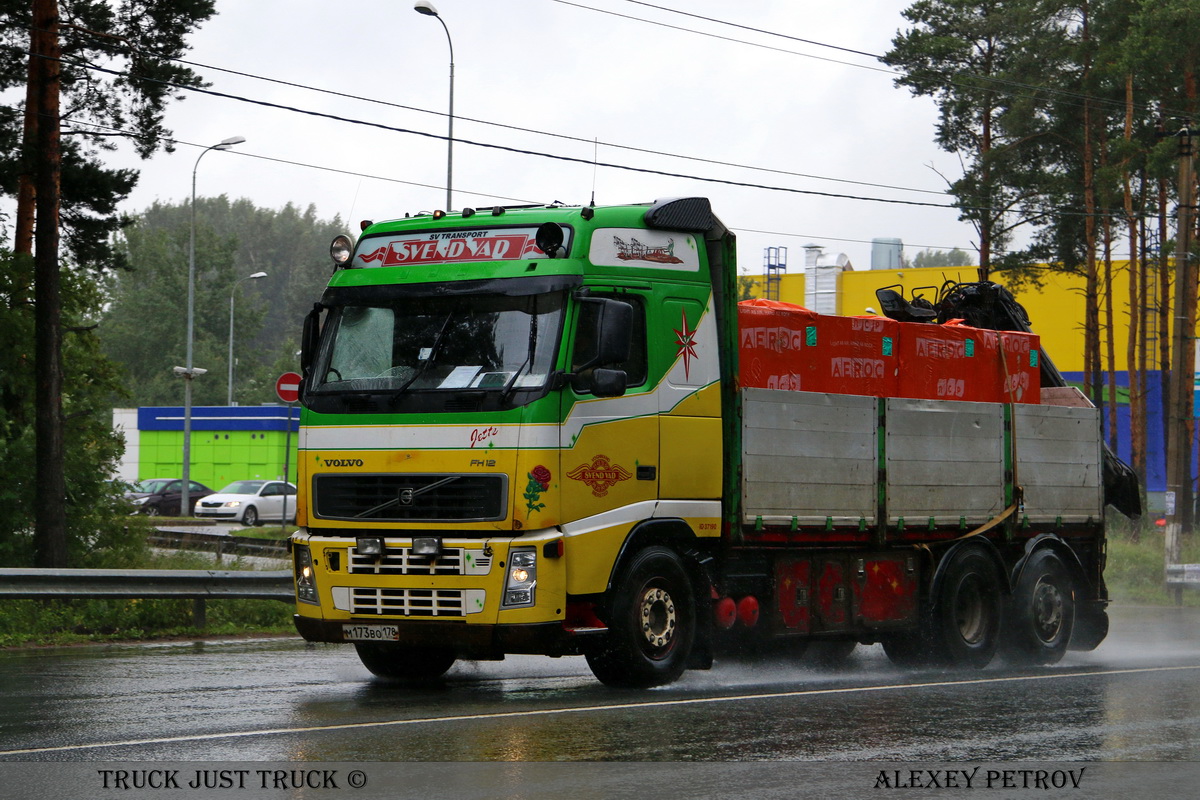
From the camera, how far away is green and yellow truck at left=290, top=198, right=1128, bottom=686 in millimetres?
10203

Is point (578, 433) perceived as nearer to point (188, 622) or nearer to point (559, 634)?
point (559, 634)

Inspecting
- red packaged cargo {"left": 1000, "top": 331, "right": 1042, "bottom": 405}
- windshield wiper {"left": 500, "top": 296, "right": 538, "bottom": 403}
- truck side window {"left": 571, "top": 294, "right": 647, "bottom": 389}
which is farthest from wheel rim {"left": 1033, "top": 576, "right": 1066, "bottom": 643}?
windshield wiper {"left": 500, "top": 296, "right": 538, "bottom": 403}

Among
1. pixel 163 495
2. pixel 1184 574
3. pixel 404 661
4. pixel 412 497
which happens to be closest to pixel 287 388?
pixel 404 661

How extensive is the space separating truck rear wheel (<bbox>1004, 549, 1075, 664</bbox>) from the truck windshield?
6.23 m

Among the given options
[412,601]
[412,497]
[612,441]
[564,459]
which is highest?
[612,441]

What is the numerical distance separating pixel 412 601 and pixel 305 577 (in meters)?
Result: 1.02

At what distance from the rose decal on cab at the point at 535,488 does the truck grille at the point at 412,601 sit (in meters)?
0.71

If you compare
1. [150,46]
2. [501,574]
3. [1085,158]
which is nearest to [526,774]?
[501,574]

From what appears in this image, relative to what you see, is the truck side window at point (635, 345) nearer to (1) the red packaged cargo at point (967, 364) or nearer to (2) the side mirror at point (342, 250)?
(2) the side mirror at point (342, 250)

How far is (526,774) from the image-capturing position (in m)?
7.29

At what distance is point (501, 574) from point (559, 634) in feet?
1.94

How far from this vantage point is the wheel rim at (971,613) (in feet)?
45.0

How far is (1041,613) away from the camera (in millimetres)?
14320

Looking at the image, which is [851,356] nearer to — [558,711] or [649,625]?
[649,625]
